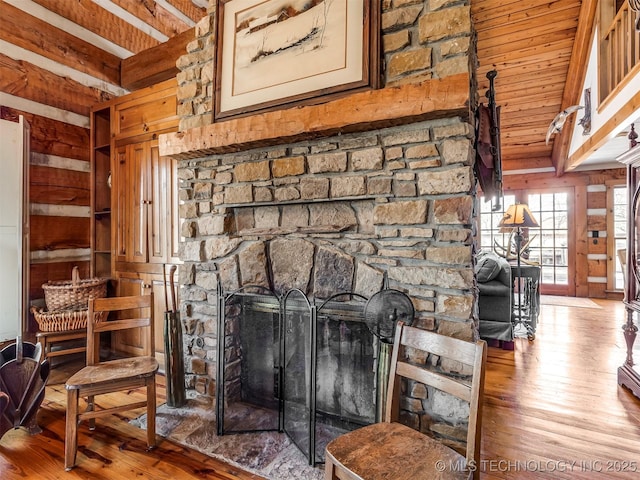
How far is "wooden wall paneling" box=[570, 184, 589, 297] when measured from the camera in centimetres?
659

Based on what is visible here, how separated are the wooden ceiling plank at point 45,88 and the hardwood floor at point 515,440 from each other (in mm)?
2423

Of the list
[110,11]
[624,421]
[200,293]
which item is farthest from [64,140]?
[624,421]

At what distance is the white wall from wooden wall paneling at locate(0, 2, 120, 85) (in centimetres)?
81

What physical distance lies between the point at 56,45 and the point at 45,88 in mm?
412

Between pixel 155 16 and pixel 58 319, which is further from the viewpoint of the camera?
pixel 155 16

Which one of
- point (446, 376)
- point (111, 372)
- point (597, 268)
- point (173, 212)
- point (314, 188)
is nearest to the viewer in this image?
point (446, 376)

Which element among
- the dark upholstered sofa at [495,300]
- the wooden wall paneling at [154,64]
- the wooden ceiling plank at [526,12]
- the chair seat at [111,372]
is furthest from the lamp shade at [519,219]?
the chair seat at [111,372]

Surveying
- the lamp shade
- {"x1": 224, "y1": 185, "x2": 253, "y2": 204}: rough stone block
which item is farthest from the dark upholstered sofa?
{"x1": 224, "y1": 185, "x2": 253, "y2": 204}: rough stone block

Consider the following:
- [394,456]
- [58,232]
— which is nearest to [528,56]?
[394,456]

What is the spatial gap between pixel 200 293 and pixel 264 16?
1.96m

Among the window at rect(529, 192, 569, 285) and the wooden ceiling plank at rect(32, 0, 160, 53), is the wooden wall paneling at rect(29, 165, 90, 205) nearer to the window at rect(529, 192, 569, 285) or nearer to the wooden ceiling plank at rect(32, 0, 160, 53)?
the wooden ceiling plank at rect(32, 0, 160, 53)

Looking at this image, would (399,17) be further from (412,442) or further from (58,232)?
(58,232)

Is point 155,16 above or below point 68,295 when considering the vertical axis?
above

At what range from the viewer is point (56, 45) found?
3.15 m
